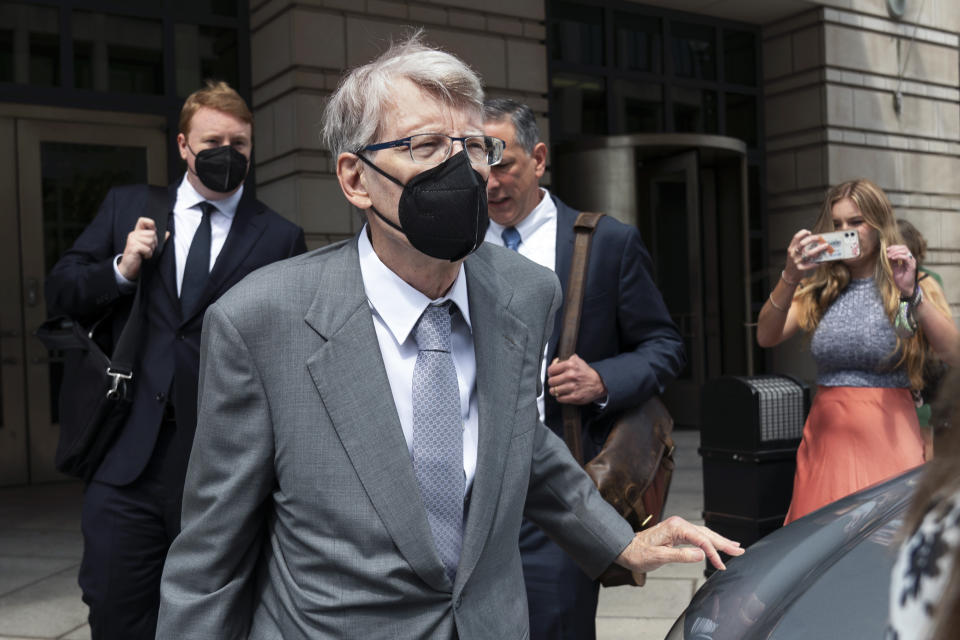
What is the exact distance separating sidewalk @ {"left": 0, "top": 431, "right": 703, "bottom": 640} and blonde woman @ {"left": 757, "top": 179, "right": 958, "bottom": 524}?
1196 mm

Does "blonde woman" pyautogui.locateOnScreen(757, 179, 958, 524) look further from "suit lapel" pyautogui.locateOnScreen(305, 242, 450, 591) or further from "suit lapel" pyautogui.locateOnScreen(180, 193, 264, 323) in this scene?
"suit lapel" pyautogui.locateOnScreen(305, 242, 450, 591)

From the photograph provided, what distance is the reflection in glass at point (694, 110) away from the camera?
1204 cm

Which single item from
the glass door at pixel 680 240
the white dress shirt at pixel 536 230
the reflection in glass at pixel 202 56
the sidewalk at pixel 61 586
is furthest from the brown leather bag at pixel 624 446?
the glass door at pixel 680 240

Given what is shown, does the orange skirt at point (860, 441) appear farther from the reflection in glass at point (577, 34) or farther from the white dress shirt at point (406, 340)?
the reflection in glass at point (577, 34)

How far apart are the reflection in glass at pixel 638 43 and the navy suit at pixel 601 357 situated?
874cm

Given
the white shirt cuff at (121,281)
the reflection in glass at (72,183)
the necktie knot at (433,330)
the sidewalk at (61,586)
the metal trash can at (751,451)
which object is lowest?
the sidewalk at (61,586)

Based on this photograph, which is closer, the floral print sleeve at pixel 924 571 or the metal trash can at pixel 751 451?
the floral print sleeve at pixel 924 571

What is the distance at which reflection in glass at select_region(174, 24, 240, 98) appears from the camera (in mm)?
8961

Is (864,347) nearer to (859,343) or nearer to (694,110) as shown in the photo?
(859,343)

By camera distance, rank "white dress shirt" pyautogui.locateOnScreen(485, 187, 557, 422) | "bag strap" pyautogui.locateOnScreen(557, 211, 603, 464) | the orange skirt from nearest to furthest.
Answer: "bag strap" pyautogui.locateOnScreen(557, 211, 603, 464) → "white dress shirt" pyautogui.locateOnScreen(485, 187, 557, 422) → the orange skirt

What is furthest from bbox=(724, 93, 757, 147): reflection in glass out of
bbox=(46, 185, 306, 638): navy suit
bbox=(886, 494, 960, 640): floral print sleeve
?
bbox=(886, 494, 960, 640): floral print sleeve

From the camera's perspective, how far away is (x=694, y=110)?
12219 mm

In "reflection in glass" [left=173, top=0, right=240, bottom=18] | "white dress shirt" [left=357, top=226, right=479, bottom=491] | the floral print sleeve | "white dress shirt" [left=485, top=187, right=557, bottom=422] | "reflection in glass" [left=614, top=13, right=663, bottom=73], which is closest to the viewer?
the floral print sleeve

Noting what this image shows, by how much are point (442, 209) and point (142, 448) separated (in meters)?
1.86
